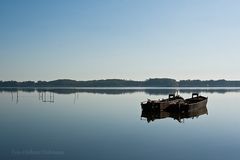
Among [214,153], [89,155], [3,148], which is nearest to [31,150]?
[3,148]

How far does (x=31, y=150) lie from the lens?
1072 inches

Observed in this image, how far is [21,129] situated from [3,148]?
468 inches

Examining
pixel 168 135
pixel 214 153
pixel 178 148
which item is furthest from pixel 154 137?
pixel 214 153

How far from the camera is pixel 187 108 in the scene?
61.8m

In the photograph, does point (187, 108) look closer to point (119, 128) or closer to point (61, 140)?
point (119, 128)

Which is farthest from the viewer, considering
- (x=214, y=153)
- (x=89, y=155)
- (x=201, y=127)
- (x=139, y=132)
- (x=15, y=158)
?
(x=201, y=127)

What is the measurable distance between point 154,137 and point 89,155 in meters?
11.4

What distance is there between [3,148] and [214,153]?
16.0 metres

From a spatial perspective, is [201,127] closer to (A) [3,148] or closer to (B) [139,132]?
(B) [139,132]

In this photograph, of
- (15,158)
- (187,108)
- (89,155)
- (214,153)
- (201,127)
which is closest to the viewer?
(15,158)

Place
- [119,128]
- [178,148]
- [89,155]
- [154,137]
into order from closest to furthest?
[89,155]
[178,148]
[154,137]
[119,128]

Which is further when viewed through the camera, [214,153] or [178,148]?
[178,148]

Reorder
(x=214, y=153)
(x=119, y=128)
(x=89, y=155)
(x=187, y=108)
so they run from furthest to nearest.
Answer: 1. (x=187, y=108)
2. (x=119, y=128)
3. (x=214, y=153)
4. (x=89, y=155)

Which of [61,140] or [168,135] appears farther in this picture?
[168,135]
